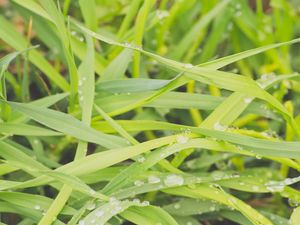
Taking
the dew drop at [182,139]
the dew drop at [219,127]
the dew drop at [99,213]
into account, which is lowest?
the dew drop at [99,213]

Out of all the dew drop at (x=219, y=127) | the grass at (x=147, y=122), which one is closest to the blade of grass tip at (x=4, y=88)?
the grass at (x=147, y=122)

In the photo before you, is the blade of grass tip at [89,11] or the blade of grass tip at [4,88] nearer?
the blade of grass tip at [4,88]

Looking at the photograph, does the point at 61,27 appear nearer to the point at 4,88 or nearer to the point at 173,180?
the point at 4,88

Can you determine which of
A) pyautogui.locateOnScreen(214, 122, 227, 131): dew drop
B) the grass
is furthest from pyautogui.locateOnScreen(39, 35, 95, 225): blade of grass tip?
pyautogui.locateOnScreen(214, 122, 227, 131): dew drop

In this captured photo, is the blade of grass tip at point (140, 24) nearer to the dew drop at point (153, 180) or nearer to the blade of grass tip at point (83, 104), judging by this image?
the blade of grass tip at point (83, 104)

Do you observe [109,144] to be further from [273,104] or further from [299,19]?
[299,19]

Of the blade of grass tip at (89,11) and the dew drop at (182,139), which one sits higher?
the blade of grass tip at (89,11)

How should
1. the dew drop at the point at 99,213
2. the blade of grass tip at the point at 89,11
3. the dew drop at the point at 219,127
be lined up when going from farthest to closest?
the blade of grass tip at the point at 89,11 < the dew drop at the point at 219,127 < the dew drop at the point at 99,213
